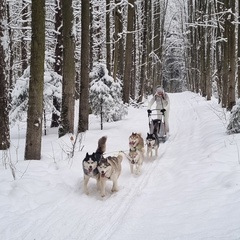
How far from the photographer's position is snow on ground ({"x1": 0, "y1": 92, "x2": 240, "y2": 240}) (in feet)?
14.6

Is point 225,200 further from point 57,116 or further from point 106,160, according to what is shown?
point 57,116

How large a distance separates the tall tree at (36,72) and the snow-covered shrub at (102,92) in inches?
230

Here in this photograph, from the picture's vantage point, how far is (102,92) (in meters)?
12.9

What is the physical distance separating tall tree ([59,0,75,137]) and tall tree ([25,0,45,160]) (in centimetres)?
274

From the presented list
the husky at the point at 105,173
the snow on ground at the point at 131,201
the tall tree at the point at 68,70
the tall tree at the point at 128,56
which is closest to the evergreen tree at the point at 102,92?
the tall tree at the point at 68,70

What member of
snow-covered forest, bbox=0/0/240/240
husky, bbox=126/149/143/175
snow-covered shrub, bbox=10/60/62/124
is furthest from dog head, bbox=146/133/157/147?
snow-covered shrub, bbox=10/60/62/124

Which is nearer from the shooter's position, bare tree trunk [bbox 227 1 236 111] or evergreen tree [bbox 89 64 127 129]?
evergreen tree [bbox 89 64 127 129]

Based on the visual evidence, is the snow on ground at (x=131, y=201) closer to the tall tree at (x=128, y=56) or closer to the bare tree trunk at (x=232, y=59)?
the bare tree trunk at (x=232, y=59)

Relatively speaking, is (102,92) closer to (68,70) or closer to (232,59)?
(68,70)

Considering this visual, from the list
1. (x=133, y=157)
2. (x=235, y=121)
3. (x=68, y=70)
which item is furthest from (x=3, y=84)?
(x=235, y=121)

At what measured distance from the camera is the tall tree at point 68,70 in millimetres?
9656

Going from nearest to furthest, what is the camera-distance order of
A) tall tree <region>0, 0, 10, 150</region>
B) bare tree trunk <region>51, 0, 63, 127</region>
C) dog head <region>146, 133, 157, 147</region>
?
tall tree <region>0, 0, 10, 150</region>
dog head <region>146, 133, 157, 147</region>
bare tree trunk <region>51, 0, 63, 127</region>

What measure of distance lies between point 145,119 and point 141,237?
12.4 metres

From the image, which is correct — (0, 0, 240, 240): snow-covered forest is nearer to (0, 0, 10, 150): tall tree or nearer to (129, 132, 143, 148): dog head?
(0, 0, 10, 150): tall tree
